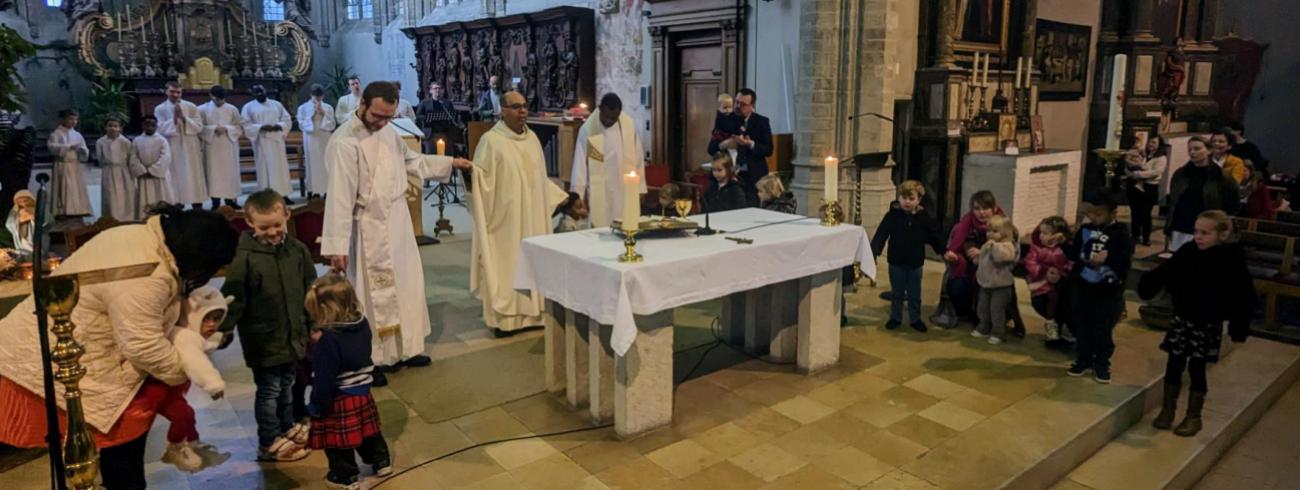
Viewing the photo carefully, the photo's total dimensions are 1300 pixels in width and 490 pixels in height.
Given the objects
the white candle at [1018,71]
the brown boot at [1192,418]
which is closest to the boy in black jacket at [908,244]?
the brown boot at [1192,418]

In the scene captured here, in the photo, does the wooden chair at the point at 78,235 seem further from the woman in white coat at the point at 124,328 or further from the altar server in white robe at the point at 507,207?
the woman in white coat at the point at 124,328

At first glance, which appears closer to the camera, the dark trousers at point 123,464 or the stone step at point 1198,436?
the dark trousers at point 123,464

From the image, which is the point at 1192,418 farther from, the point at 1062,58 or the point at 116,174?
the point at 116,174

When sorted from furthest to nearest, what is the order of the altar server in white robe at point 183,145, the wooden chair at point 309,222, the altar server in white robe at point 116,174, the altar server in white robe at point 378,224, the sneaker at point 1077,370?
the altar server in white robe at point 183,145
the altar server in white robe at point 116,174
the wooden chair at point 309,222
the sneaker at point 1077,370
the altar server in white robe at point 378,224

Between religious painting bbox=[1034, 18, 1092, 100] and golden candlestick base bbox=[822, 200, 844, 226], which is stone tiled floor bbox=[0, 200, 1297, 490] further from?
religious painting bbox=[1034, 18, 1092, 100]

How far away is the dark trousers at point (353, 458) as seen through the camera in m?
3.45

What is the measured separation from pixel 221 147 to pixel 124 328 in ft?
33.3

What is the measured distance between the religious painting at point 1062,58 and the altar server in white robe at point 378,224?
8.21m

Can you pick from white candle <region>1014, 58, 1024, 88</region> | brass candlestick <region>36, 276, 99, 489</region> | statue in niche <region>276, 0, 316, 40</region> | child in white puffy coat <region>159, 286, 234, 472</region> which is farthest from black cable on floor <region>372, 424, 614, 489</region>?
statue in niche <region>276, 0, 316, 40</region>

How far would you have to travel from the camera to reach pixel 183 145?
37.2 feet

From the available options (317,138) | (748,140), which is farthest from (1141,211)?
(317,138)

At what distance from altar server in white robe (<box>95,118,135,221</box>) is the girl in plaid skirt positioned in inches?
328

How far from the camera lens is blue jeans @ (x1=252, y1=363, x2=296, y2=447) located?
3.76 metres

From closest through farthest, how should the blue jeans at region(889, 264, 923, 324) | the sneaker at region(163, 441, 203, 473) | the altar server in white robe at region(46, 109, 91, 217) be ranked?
the sneaker at region(163, 441, 203, 473) → the blue jeans at region(889, 264, 923, 324) → the altar server in white robe at region(46, 109, 91, 217)
